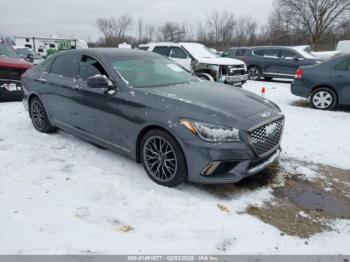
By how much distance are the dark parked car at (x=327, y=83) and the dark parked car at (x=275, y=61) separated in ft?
19.3

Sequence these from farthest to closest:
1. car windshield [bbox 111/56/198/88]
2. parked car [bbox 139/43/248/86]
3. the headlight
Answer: parked car [bbox 139/43/248/86] < car windshield [bbox 111/56/198/88] < the headlight

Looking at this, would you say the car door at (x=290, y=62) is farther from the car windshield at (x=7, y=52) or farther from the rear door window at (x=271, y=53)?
the car windshield at (x=7, y=52)

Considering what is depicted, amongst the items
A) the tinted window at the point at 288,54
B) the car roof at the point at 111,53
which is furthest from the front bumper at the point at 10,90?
the tinted window at the point at 288,54

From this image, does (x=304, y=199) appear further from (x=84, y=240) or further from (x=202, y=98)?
(x=84, y=240)

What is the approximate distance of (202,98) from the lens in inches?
160

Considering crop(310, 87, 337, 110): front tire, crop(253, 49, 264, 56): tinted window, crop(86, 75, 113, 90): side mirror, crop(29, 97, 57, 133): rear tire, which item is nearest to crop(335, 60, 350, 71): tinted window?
crop(310, 87, 337, 110): front tire

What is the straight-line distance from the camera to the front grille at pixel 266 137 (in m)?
3.69

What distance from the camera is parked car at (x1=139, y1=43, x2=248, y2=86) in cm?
1134

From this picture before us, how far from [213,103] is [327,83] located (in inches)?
229

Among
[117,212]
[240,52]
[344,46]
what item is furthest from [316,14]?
[117,212]

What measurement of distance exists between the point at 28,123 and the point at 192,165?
453 centimetres

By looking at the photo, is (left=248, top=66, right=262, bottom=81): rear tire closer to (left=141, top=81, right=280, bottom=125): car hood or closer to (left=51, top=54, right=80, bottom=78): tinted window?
(left=141, top=81, right=280, bottom=125): car hood

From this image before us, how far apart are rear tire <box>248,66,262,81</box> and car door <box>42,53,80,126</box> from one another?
11.6m

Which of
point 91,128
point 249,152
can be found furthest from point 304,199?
point 91,128
